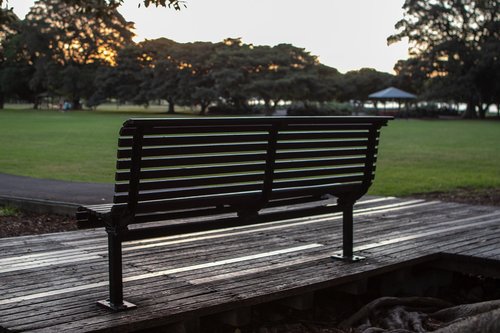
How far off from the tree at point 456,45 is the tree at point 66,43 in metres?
34.0

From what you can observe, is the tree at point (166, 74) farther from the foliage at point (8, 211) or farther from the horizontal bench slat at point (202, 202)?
the horizontal bench slat at point (202, 202)

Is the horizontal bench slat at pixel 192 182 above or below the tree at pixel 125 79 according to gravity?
below

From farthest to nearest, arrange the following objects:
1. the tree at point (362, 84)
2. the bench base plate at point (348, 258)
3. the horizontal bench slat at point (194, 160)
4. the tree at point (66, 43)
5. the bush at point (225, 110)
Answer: the tree at point (362, 84), the tree at point (66, 43), the bush at point (225, 110), the bench base plate at point (348, 258), the horizontal bench slat at point (194, 160)

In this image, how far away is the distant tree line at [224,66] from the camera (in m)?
66.4

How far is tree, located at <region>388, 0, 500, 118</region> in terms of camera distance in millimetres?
65062

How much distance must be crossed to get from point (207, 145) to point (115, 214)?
2.24ft

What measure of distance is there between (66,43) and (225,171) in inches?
3290

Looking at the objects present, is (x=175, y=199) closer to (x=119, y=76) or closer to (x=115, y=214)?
(x=115, y=214)

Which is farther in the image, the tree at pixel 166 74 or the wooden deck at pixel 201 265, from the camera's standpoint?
the tree at pixel 166 74

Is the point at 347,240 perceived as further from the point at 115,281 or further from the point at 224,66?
the point at 224,66

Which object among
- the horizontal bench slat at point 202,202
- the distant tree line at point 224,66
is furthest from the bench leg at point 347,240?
the distant tree line at point 224,66

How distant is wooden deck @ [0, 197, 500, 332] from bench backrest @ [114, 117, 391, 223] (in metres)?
0.46

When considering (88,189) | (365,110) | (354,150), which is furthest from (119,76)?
(354,150)

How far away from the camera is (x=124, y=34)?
280 feet
